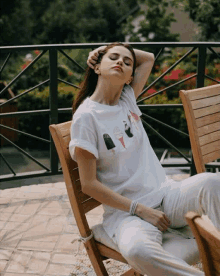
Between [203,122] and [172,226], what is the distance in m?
0.80

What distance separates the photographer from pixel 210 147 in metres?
2.79

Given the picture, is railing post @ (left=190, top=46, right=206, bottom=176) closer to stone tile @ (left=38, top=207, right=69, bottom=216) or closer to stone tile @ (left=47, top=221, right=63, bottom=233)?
stone tile @ (left=38, top=207, right=69, bottom=216)

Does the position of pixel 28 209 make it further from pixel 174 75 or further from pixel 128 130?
pixel 174 75

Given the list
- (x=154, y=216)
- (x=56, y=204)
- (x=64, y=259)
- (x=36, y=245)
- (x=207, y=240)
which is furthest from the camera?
(x=56, y=204)

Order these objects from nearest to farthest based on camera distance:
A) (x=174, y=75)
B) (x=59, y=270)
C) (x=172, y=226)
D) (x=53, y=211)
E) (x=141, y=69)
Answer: (x=172, y=226) < (x=141, y=69) < (x=59, y=270) < (x=53, y=211) < (x=174, y=75)

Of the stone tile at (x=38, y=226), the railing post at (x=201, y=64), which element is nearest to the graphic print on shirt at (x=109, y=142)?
the stone tile at (x=38, y=226)

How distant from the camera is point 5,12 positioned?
25984mm

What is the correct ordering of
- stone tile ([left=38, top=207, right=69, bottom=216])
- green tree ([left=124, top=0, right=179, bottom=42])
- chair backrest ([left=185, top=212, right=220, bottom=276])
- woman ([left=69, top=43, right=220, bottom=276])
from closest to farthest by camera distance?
chair backrest ([left=185, top=212, right=220, bottom=276]), woman ([left=69, top=43, right=220, bottom=276]), stone tile ([left=38, top=207, right=69, bottom=216]), green tree ([left=124, top=0, right=179, bottom=42])

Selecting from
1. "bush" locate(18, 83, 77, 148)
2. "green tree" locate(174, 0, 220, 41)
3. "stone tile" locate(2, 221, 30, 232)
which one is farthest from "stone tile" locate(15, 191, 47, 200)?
"green tree" locate(174, 0, 220, 41)

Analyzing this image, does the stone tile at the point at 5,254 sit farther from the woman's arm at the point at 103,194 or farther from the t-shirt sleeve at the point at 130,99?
the t-shirt sleeve at the point at 130,99

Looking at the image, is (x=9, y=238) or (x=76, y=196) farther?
(x=9, y=238)

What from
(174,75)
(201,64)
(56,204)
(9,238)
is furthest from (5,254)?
(174,75)

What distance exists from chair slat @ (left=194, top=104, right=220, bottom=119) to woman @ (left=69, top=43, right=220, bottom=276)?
451 millimetres

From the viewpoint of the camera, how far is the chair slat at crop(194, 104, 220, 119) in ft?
8.97
